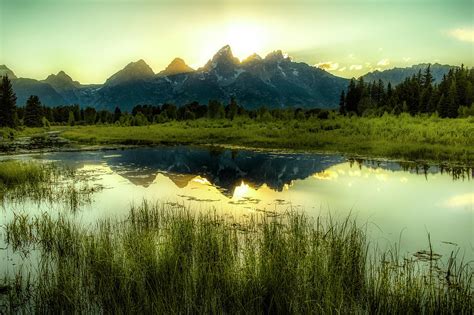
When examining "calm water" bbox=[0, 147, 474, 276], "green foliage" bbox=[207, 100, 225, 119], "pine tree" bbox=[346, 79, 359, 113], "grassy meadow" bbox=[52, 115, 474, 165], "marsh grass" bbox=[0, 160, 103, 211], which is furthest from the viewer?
"pine tree" bbox=[346, 79, 359, 113]

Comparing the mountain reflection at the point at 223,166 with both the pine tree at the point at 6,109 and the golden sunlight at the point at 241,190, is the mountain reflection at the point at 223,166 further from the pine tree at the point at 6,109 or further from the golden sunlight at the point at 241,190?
the pine tree at the point at 6,109

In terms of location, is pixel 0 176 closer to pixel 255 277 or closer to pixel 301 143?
pixel 255 277

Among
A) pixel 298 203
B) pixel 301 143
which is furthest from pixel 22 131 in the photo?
pixel 298 203

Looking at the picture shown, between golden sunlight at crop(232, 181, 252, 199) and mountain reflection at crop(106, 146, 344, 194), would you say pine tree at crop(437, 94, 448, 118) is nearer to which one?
mountain reflection at crop(106, 146, 344, 194)

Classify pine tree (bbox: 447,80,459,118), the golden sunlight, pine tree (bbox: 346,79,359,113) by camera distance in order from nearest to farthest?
the golden sunlight → pine tree (bbox: 447,80,459,118) → pine tree (bbox: 346,79,359,113)

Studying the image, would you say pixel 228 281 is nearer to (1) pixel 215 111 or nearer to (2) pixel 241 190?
(2) pixel 241 190

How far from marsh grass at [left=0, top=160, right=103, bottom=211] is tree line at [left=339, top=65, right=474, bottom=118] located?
57.7 meters

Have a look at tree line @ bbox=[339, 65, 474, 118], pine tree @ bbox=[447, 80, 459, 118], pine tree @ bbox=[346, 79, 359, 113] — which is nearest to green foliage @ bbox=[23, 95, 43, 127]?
tree line @ bbox=[339, 65, 474, 118]

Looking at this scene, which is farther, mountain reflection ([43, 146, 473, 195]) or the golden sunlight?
mountain reflection ([43, 146, 473, 195])

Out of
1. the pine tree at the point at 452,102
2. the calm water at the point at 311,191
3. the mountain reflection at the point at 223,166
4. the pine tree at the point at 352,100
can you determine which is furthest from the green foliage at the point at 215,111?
the calm water at the point at 311,191

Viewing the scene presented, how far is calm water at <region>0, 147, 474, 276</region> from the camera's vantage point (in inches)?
616

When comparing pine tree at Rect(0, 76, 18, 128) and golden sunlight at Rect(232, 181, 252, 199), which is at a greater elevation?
pine tree at Rect(0, 76, 18, 128)

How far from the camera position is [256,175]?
2923 cm

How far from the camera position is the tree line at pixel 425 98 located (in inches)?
3118
